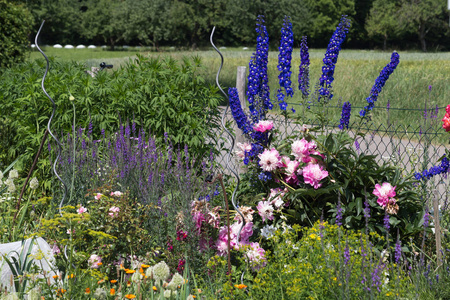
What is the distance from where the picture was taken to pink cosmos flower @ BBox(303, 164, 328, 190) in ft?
10.1

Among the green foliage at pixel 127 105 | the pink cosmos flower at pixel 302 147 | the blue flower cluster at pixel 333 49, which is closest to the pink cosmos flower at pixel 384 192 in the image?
the pink cosmos flower at pixel 302 147

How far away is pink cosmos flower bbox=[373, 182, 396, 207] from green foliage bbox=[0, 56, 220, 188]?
1.89 m

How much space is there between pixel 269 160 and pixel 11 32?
26.6 ft

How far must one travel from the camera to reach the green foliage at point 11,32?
29.7 ft

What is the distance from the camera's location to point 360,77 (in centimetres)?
1170

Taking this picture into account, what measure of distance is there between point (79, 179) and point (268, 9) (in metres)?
44.8

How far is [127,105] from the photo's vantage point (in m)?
4.51

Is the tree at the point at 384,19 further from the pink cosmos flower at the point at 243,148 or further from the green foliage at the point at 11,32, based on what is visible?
the pink cosmos flower at the point at 243,148

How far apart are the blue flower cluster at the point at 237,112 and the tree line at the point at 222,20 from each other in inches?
1471

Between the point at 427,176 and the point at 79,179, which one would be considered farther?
the point at 79,179

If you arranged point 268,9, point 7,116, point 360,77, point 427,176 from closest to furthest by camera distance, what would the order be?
point 427,176
point 7,116
point 360,77
point 268,9

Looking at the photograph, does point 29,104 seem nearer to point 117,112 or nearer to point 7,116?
point 7,116

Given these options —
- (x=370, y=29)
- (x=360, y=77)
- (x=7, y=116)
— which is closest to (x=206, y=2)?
(x=370, y=29)

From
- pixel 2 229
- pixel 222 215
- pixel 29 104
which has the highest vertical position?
pixel 29 104
